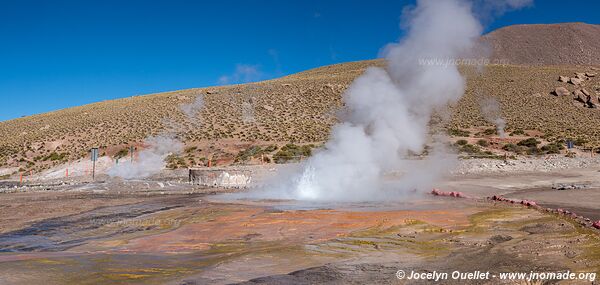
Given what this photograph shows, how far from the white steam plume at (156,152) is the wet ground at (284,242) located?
15702mm

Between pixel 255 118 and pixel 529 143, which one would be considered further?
pixel 255 118

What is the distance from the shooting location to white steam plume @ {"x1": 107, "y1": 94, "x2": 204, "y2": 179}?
28997 mm

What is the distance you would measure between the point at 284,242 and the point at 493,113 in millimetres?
52059

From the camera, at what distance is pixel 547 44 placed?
11488 centimetres

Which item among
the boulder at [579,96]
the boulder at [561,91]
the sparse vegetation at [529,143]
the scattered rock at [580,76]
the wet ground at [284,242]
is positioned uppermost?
the scattered rock at [580,76]

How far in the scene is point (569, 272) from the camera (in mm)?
4871

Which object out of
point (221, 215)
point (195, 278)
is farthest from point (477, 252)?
point (221, 215)

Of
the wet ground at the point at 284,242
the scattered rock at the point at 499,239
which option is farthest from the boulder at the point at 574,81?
the scattered rock at the point at 499,239

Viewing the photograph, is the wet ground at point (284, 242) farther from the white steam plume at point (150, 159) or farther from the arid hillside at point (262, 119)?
the arid hillside at point (262, 119)

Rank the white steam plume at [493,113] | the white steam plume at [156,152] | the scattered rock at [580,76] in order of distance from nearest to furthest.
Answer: the white steam plume at [156,152] < the white steam plume at [493,113] < the scattered rock at [580,76]

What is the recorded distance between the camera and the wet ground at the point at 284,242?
5305 mm

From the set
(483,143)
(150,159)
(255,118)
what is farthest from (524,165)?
(255,118)

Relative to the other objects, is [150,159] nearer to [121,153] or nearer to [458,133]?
[121,153]

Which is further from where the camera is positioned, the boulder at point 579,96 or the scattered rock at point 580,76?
the scattered rock at point 580,76
